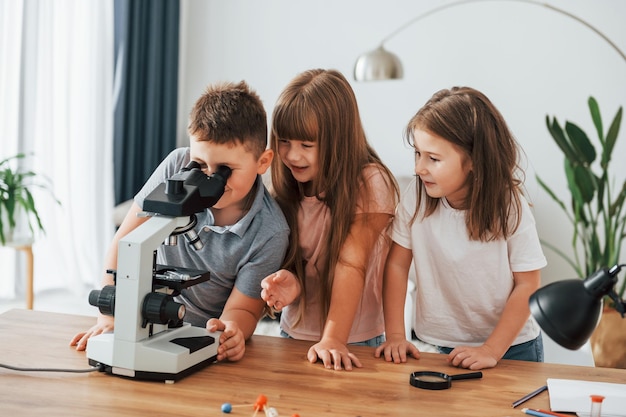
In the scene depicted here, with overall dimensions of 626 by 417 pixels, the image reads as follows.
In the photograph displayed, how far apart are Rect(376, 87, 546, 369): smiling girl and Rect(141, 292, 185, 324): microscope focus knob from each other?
0.52 metres

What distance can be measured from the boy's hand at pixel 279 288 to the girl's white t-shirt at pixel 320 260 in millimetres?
122

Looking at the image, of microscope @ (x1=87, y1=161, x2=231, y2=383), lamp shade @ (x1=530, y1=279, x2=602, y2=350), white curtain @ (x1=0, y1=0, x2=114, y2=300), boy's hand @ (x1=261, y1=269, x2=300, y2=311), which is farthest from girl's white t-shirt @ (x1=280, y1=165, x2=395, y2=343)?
white curtain @ (x1=0, y1=0, x2=114, y2=300)

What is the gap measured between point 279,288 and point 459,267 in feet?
1.49

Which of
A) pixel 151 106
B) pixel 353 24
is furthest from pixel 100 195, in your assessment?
pixel 353 24

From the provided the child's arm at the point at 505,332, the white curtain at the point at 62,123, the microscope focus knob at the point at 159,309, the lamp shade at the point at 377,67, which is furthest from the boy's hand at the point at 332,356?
the white curtain at the point at 62,123

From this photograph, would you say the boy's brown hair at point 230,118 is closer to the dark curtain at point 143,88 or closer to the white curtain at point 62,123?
the white curtain at point 62,123

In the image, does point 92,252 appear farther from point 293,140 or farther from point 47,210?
point 293,140

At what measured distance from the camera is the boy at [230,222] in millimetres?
1681

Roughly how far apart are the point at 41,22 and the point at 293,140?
3.32 metres

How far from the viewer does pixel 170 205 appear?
4.72 ft

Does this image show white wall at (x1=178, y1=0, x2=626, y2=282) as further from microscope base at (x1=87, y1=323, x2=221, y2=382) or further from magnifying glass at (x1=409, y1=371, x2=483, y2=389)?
microscope base at (x1=87, y1=323, x2=221, y2=382)

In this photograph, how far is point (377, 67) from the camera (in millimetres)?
4020

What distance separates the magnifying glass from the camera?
4.75 ft

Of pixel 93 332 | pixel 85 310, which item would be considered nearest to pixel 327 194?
pixel 93 332
